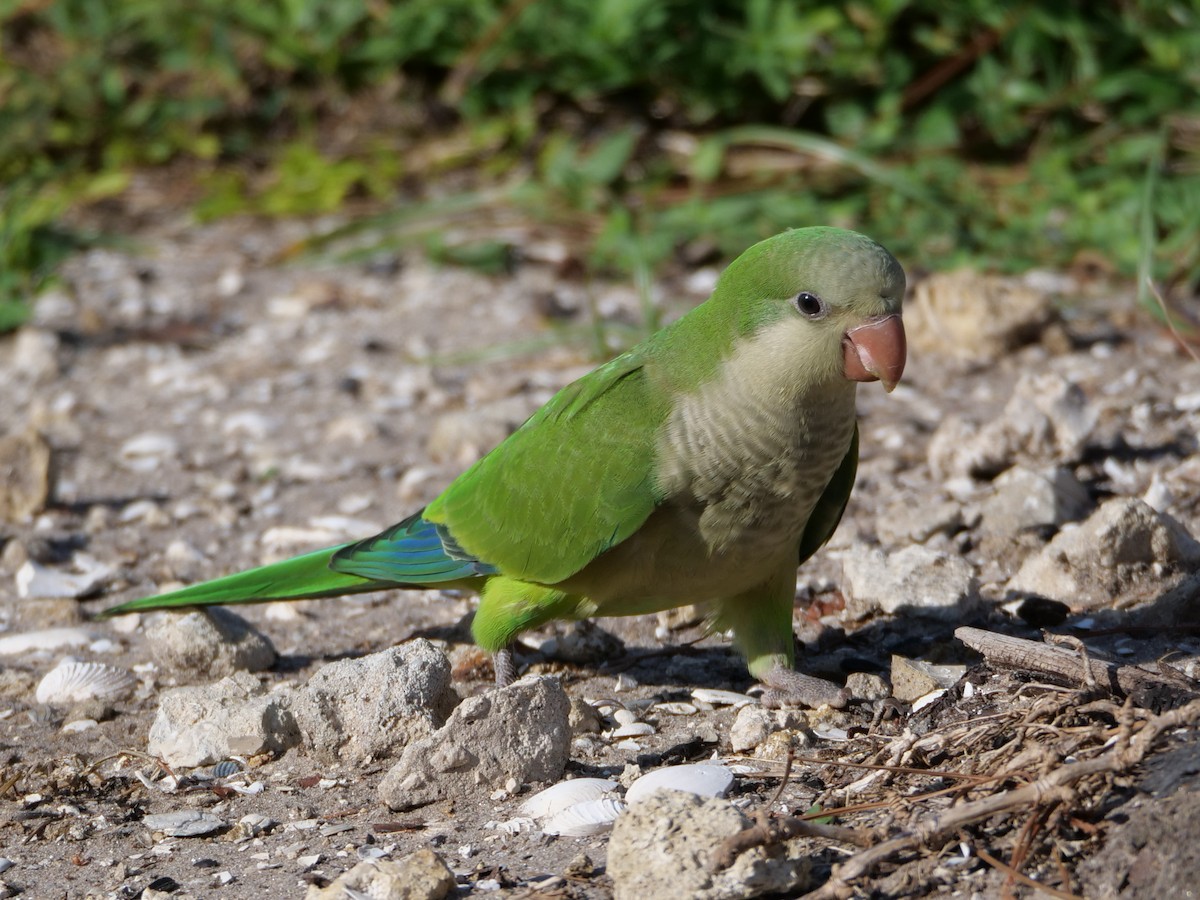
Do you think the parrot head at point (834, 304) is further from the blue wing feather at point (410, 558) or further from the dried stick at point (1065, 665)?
the blue wing feather at point (410, 558)

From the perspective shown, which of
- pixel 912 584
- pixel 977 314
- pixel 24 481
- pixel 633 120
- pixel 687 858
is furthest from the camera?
pixel 633 120

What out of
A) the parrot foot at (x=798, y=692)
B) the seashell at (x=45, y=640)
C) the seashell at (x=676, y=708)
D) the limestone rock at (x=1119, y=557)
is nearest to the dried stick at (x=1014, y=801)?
the parrot foot at (x=798, y=692)

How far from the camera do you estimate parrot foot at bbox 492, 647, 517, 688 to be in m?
3.23

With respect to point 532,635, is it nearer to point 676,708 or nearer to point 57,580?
point 676,708

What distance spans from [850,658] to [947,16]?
11.8 ft

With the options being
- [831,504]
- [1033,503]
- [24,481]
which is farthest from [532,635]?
[24,481]

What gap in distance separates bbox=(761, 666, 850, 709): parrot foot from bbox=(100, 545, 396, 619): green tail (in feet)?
3.25

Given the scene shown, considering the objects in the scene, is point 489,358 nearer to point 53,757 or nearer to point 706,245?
point 706,245

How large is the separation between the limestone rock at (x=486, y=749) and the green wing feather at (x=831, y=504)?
31.0 inches

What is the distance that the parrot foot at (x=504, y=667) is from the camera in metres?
3.23

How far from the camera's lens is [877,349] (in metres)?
2.79

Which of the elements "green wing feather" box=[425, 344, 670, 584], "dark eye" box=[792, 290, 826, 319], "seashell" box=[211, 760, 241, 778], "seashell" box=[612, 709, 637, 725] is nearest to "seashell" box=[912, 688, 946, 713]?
"seashell" box=[612, 709, 637, 725]

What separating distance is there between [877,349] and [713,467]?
42 centimetres

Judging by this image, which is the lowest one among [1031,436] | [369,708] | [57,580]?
[57,580]
